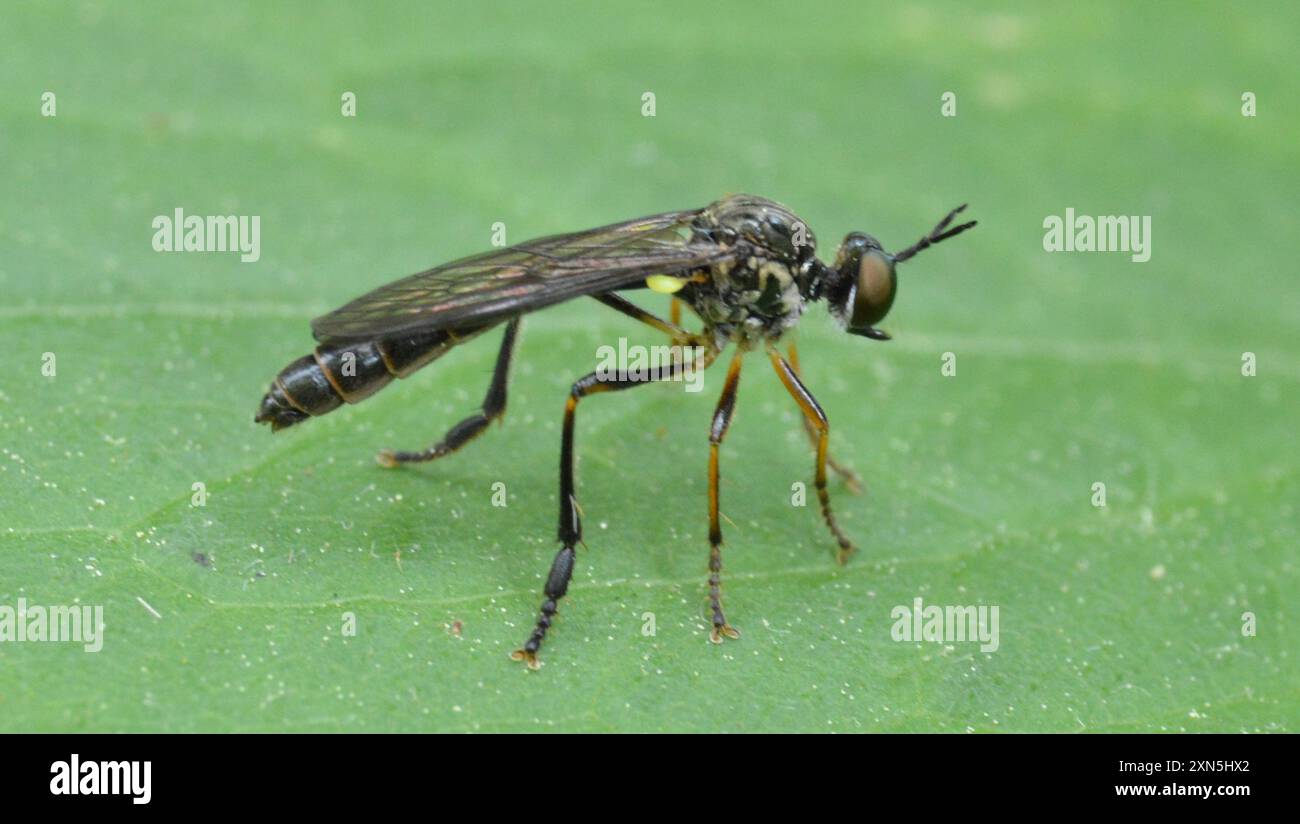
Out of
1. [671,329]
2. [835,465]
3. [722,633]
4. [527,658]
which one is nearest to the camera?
[527,658]

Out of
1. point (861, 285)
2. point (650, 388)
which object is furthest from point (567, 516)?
point (861, 285)

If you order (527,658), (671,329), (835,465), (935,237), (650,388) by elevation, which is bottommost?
(527,658)

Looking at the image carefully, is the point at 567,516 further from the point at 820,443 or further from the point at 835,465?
the point at 835,465

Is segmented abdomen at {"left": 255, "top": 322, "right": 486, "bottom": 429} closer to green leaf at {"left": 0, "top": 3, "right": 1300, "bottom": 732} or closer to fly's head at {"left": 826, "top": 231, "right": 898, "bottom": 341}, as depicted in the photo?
green leaf at {"left": 0, "top": 3, "right": 1300, "bottom": 732}

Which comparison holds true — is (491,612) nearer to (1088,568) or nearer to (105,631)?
(105,631)

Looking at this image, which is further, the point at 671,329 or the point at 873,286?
the point at 671,329

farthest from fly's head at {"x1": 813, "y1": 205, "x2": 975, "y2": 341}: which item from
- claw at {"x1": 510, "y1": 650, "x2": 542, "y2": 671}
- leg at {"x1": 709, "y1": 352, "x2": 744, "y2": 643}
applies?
claw at {"x1": 510, "y1": 650, "x2": 542, "y2": 671}

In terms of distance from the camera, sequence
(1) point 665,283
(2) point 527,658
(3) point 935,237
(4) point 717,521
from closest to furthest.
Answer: (2) point 527,658, (4) point 717,521, (1) point 665,283, (3) point 935,237
